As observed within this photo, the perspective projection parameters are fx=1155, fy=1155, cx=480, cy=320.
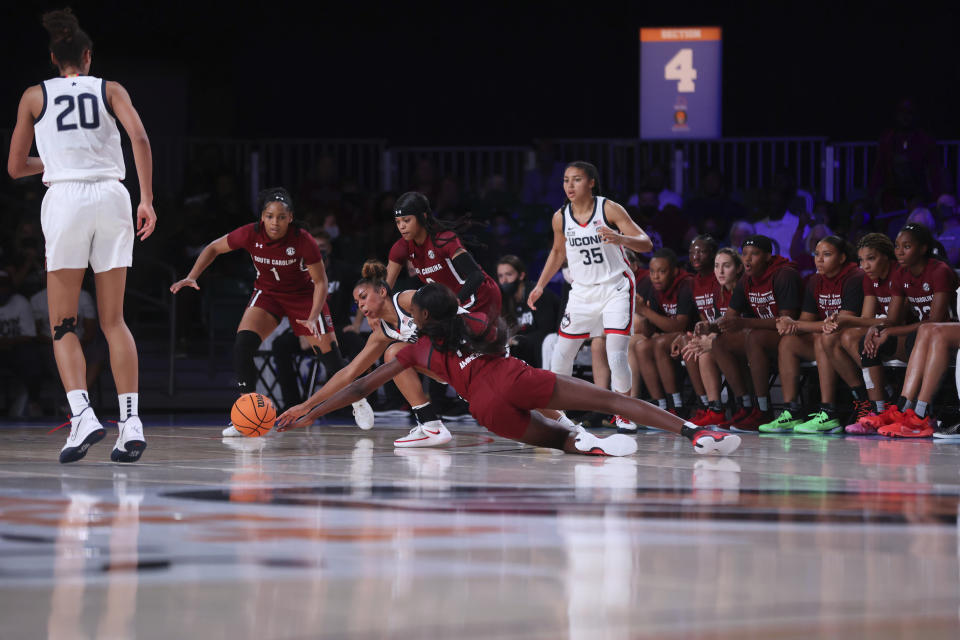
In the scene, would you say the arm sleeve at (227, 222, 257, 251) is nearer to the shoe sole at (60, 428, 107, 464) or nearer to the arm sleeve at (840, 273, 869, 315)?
the shoe sole at (60, 428, 107, 464)

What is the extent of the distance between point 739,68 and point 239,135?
22.0 feet

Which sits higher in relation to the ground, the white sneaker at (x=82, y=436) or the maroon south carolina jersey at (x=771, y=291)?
the maroon south carolina jersey at (x=771, y=291)

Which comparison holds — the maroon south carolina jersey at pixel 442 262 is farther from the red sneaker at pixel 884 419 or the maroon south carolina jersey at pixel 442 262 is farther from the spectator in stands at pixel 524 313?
the red sneaker at pixel 884 419

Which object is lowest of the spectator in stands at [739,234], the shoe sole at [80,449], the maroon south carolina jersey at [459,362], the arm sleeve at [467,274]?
the shoe sole at [80,449]

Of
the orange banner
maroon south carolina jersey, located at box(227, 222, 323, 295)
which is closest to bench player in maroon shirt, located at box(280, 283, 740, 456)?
maroon south carolina jersey, located at box(227, 222, 323, 295)

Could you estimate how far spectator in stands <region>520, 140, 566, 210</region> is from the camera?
1262 centimetres

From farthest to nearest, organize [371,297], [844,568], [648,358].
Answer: [648,358] → [371,297] → [844,568]

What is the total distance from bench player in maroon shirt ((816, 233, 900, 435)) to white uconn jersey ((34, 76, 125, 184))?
4.91m

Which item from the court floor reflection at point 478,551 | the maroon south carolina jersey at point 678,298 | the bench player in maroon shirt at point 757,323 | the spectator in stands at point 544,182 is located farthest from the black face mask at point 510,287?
the court floor reflection at point 478,551

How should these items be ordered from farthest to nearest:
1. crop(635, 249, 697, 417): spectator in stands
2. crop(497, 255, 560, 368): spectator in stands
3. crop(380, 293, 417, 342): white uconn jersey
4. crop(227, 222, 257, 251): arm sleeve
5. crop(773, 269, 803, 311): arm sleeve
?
crop(497, 255, 560, 368): spectator in stands, crop(635, 249, 697, 417): spectator in stands, crop(773, 269, 803, 311): arm sleeve, crop(227, 222, 257, 251): arm sleeve, crop(380, 293, 417, 342): white uconn jersey

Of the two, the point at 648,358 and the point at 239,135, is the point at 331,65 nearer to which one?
the point at 239,135

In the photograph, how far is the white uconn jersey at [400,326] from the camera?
6613 millimetres

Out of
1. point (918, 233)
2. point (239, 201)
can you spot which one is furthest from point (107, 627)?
point (239, 201)

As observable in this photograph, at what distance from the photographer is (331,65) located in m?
15.8
